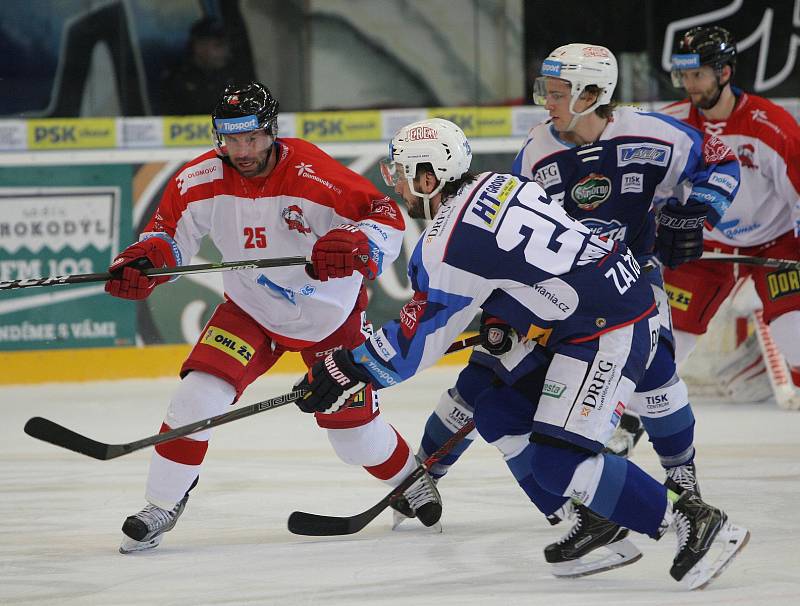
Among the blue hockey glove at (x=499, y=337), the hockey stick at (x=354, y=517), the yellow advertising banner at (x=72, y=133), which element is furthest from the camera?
the yellow advertising banner at (x=72, y=133)

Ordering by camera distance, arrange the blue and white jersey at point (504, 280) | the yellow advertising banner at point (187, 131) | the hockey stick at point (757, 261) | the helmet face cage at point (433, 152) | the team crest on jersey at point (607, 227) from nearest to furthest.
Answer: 1. the blue and white jersey at point (504, 280)
2. the helmet face cage at point (433, 152)
3. the team crest on jersey at point (607, 227)
4. the hockey stick at point (757, 261)
5. the yellow advertising banner at point (187, 131)

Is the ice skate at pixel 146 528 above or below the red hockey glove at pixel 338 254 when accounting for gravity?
below

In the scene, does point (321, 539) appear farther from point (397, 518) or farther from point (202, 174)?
point (202, 174)

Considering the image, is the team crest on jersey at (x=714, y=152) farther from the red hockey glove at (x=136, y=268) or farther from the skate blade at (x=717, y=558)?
the red hockey glove at (x=136, y=268)

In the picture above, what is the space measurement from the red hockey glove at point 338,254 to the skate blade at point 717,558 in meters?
1.13

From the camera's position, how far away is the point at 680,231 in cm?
370

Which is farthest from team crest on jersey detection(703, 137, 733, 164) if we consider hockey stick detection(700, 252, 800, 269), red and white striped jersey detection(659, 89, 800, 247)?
red and white striped jersey detection(659, 89, 800, 247)

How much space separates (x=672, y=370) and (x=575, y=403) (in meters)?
0.64

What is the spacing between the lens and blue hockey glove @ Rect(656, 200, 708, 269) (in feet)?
12.1

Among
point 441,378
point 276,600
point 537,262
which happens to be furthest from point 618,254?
point 441,378

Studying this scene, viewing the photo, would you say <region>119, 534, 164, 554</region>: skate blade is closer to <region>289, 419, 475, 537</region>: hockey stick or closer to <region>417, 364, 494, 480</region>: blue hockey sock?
<region>289, 419, 475, 537</region>: hockey stick

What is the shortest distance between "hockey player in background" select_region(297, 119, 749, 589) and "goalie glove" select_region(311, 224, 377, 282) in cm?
39

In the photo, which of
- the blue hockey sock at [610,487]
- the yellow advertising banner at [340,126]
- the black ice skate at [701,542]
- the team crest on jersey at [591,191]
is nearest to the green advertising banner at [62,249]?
the yellow advertising banner at [340,126]

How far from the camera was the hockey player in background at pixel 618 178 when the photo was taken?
3.53 meters
